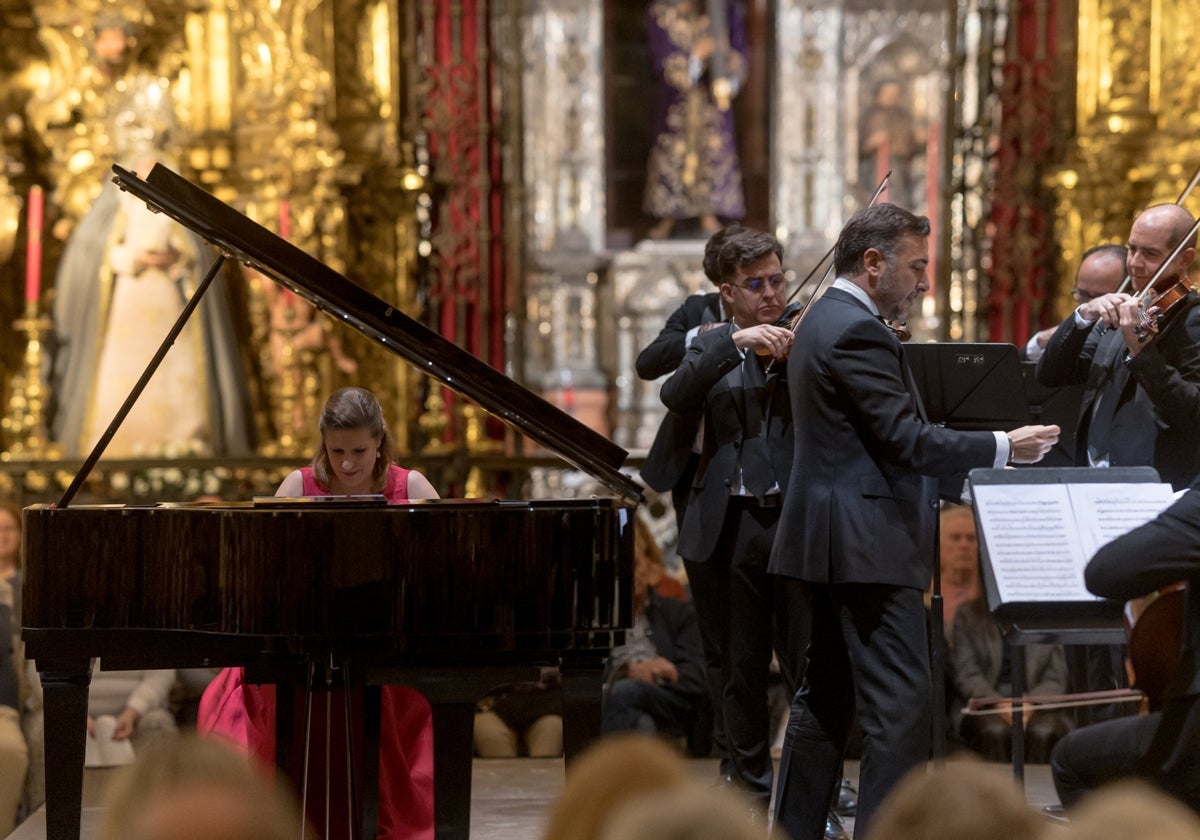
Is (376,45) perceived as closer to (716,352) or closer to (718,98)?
(718,98)

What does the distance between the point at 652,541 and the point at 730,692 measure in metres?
1.61

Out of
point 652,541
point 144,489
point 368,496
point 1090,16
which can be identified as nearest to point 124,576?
point 368,496

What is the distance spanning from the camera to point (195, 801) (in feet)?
5.10

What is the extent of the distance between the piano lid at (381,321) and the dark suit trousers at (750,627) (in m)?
0.74

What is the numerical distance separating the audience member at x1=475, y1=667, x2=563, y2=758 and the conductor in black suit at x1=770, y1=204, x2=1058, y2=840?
7.96ft

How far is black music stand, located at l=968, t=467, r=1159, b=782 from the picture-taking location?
3.67 m

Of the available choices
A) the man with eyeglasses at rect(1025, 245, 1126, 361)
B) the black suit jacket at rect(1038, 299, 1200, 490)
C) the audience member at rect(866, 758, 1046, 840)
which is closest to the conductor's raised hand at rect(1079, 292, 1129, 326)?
the black suit jacket at rect(1038, 299, 1200, 490)

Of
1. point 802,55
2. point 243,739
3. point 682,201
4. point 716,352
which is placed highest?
point 802,55

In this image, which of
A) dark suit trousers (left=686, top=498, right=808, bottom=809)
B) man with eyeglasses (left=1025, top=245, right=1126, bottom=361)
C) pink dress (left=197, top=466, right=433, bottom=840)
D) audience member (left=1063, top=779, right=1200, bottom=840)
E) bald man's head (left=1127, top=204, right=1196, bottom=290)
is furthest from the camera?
man with eyeglasses (left=1025, top=245, right=1126, bottom=361)

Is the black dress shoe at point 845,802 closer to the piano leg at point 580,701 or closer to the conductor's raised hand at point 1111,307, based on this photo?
the piano leg at point 580,701

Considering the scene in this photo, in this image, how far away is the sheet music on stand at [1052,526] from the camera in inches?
145

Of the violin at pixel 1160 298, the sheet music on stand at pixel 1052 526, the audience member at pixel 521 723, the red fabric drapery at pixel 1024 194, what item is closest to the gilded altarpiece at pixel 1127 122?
the red fabric drapery at pixel 1024 194

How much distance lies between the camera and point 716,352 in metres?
4.59

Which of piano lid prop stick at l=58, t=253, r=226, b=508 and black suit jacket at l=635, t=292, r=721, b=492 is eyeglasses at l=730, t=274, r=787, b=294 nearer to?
black suit jacket at l=635, t=292, r=721, b=492
